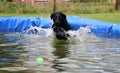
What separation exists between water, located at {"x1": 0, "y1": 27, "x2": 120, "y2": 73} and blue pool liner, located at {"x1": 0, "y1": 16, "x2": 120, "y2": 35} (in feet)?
4.26

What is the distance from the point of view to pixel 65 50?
9258 millimetres

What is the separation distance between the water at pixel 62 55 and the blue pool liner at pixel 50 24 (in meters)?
1.30

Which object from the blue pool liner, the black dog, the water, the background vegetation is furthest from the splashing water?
the background vegetation

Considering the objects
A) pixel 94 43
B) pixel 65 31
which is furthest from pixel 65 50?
pixel 65 31

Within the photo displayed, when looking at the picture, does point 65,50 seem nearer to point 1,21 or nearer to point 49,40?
point 49,40

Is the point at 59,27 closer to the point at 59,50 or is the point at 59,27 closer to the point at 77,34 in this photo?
the point at 77,34

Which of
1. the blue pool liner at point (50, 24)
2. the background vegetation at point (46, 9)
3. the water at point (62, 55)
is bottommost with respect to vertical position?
the background vegetation at point (46, 9)

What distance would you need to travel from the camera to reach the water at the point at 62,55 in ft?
22.0

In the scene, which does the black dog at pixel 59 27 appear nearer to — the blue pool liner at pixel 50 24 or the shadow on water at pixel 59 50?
the shadow on water at pixel 59 50

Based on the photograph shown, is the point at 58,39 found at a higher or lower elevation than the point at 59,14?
lower

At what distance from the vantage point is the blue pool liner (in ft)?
43.5

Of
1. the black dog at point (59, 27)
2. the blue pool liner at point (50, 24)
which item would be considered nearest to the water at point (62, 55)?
the black dog at point (59, 27)

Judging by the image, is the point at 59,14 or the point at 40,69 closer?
the point at 40,69

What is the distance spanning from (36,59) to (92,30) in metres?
6.16
